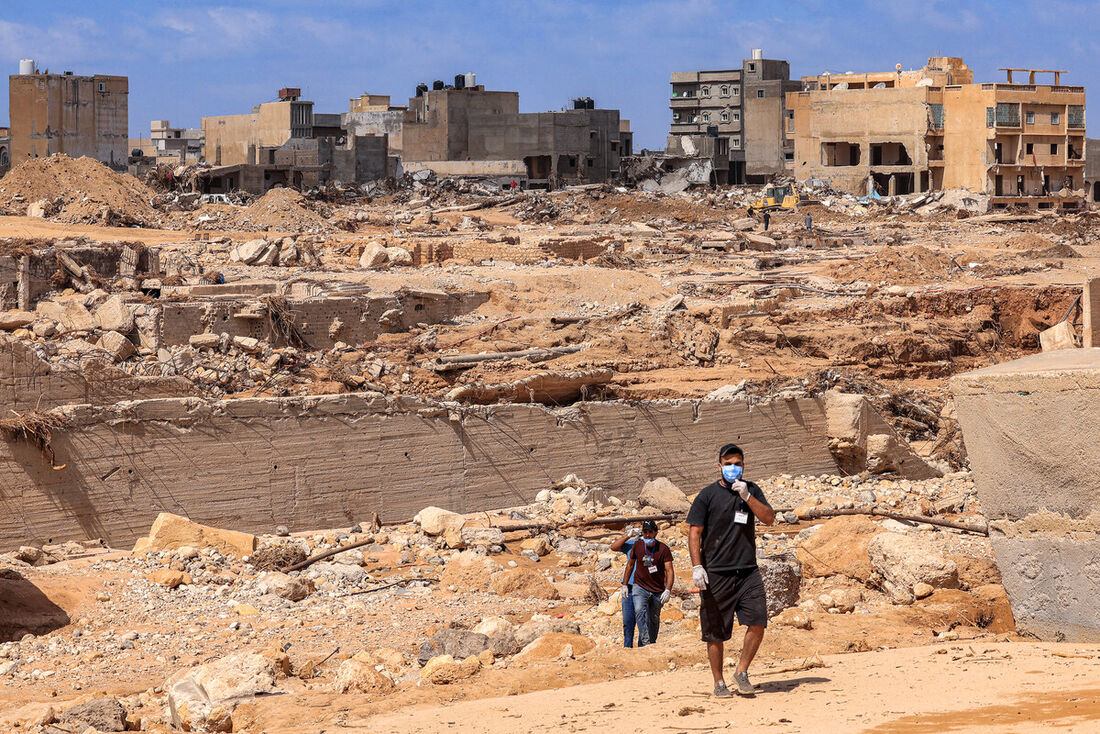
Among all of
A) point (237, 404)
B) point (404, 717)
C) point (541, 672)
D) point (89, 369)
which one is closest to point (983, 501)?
point (541, 672)

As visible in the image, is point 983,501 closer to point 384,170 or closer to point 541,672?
point 541,672

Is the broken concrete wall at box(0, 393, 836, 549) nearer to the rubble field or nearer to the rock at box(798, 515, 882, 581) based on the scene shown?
the rubble field

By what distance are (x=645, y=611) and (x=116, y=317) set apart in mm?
11489

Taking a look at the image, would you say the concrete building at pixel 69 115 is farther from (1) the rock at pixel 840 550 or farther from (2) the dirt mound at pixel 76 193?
(1) the rock at pixel 840 550

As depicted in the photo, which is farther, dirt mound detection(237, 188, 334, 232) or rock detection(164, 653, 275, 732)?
dirt mound detection(237, 188, 334, 232)

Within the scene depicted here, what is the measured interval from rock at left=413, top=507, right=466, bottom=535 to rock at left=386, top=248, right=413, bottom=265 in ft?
49.1

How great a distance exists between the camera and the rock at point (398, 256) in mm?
26345

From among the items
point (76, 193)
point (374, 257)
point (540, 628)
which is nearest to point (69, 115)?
point (76, 193)

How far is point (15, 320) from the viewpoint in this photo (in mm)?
17031

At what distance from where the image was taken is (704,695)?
6051 mm

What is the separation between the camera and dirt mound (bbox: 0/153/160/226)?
113 feet

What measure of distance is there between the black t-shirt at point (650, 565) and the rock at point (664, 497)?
5097 millimetres

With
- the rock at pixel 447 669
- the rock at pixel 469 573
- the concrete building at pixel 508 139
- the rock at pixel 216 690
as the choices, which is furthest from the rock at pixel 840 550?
the concrete building at pixel 508 139

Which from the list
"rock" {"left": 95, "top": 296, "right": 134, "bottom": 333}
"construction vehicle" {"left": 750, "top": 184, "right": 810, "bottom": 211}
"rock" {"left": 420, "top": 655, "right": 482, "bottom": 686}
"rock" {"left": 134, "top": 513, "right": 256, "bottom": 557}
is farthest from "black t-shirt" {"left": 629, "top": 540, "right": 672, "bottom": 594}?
"construction vehicle" {"left": 750, "top": 184, "right": 810, "bottom": 211}
